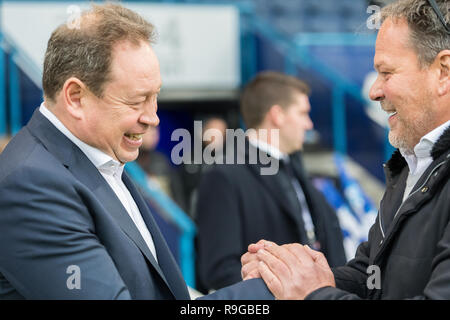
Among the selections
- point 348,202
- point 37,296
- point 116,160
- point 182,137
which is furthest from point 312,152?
point 37,296

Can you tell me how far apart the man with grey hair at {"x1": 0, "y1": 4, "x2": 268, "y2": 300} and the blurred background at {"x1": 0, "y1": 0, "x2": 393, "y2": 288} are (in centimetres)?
284

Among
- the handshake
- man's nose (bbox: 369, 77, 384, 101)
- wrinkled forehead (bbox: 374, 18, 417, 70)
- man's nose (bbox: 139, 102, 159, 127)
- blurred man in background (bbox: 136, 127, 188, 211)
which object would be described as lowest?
blurred man in background (bbox: 136, 127, 188, 211)

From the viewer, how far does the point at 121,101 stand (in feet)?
6.57

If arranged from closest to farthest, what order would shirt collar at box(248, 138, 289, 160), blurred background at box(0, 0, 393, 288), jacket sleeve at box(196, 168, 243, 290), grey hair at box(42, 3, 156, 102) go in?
1. grey hair at box(42, 3, 156, 102)
2. jacket sleeve at box(196, 168, 243, 290)
3. shirt collar at box(248, 138, 289, 160)
4. blurred background at box(0, 0, 393, 288)

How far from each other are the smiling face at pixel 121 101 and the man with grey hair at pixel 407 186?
0.69m

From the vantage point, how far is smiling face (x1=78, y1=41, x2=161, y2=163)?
6.44 feet

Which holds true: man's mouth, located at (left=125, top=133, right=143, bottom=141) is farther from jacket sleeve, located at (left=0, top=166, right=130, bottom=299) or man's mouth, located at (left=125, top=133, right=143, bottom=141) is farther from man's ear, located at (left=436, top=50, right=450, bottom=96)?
man's ear, located at (left=436, top=50, right=450, bottom=96)

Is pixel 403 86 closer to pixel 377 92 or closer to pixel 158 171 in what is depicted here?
pixel 377 92

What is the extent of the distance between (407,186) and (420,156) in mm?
156

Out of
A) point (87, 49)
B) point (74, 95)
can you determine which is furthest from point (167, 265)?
point (87, 49)

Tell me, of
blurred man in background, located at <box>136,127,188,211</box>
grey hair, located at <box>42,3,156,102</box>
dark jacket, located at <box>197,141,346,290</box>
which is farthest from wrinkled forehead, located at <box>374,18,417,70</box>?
blurred man in background, located at <box>136,127,188,211</box>

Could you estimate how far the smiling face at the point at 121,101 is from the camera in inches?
77.3

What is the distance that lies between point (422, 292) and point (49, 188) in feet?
3.79
